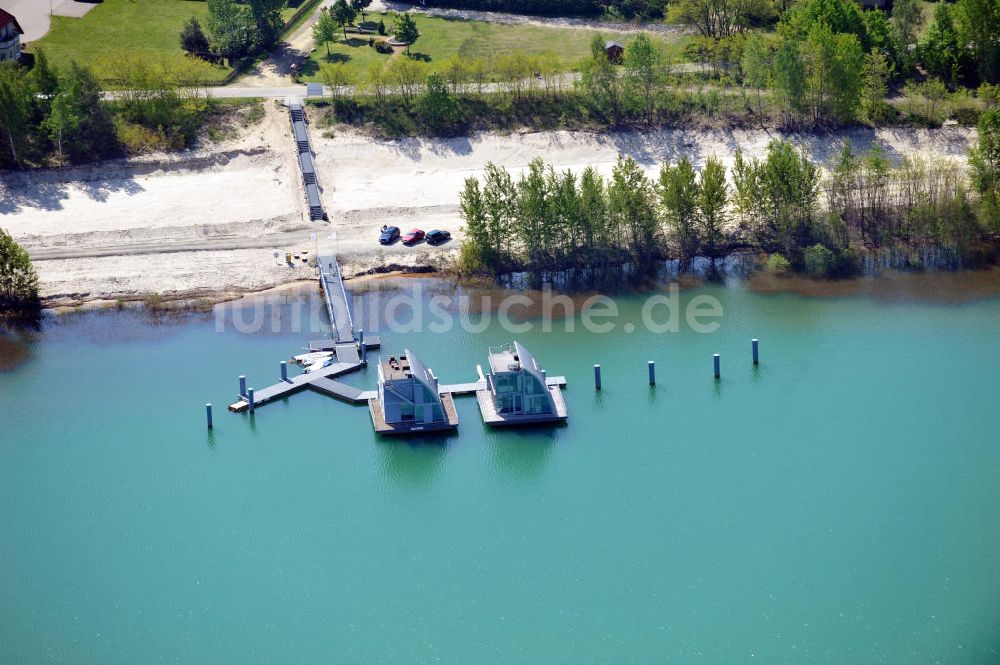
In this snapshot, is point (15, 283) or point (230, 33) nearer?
point (15, 283)

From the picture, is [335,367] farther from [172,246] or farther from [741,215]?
[741,215]

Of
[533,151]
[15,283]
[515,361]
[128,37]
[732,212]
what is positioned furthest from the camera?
[128,37]

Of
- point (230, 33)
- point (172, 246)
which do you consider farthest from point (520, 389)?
point (230, 33)

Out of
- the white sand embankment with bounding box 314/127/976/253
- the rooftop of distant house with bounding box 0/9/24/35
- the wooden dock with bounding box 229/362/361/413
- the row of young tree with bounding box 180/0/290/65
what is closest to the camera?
the wooden dock with bounding box 229/362/361/413

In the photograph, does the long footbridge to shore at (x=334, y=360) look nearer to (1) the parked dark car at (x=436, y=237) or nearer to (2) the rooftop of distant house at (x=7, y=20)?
(1) the parked dark car at (x=436, y=237)

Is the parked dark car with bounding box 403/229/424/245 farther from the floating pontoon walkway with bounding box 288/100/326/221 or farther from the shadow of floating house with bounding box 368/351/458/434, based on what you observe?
the shadow of floating house with bounding box 368/351/458/434

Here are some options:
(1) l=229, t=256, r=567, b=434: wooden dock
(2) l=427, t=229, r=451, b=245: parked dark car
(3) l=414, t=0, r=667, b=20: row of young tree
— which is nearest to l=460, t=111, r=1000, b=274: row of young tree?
(2) l=427, t=229, r=451, b=245: parked dark car

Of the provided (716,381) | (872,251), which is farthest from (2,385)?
(872,251)
